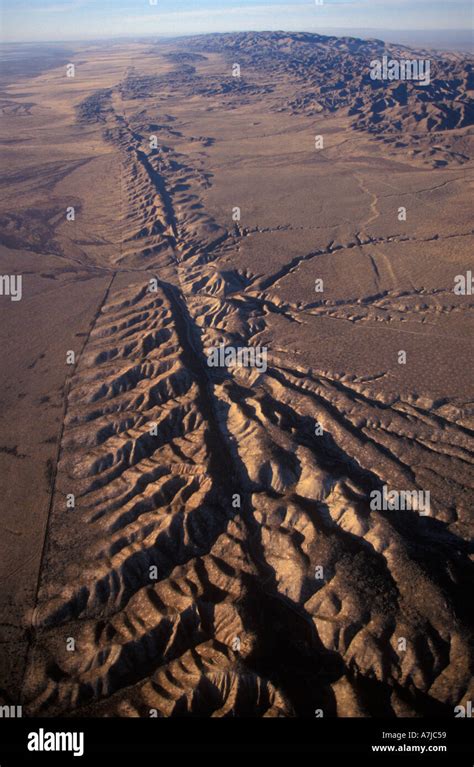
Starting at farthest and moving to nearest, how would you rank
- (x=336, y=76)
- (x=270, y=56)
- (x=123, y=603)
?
(x=270, y=56) → (x=336, y=76) → (x=123, y=603)

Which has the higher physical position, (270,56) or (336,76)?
(270,56)

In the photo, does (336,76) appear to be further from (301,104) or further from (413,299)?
(413,299)

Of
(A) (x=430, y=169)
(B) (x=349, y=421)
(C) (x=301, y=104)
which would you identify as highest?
(C) (x=301, y=104)

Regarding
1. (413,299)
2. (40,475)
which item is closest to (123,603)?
(40,475)

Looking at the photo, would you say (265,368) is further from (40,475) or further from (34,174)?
(34,174)

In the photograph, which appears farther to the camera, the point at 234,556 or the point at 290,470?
the point at 290,470

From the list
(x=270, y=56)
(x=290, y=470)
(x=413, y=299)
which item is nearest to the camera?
(x=290, y=470)
